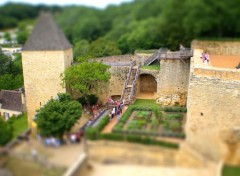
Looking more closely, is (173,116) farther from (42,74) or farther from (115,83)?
(42,74)

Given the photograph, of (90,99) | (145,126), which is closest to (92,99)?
(90,99)

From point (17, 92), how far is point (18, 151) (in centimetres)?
1389

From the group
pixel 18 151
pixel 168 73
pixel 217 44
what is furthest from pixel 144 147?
pixel 217 44

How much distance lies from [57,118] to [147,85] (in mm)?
13898

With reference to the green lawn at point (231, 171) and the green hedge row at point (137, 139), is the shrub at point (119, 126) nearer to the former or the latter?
the green hedge row at point (137, 139)

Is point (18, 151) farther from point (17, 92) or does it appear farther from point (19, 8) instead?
point (19, 8)

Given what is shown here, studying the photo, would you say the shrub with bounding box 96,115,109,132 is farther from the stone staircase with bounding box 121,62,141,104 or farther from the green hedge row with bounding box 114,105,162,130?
the stone staircase with bounding box 121,62,141,104

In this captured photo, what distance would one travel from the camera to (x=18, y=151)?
18.3 metres

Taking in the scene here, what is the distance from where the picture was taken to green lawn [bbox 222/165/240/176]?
17484mm

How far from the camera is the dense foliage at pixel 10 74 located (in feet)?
111

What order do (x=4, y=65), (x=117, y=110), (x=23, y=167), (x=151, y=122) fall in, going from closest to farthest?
(x=23, y=167), (x=151, y=122), (x=117, y=110), (x=4, y=65)

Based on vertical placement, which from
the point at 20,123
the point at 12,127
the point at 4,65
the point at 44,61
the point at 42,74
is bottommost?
the point at 20,123

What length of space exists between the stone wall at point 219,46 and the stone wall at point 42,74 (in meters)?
15.0

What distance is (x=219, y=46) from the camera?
35875 mm
